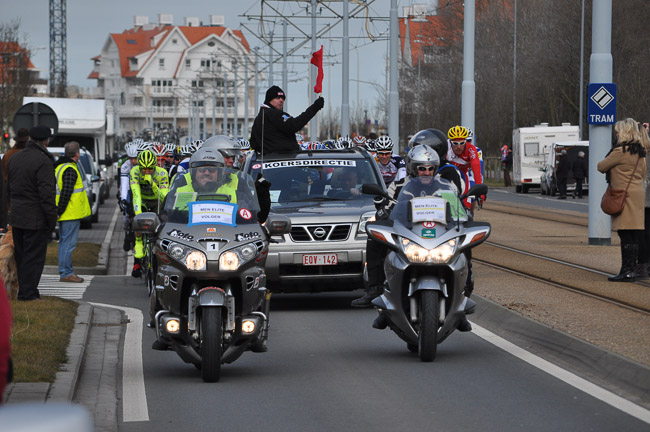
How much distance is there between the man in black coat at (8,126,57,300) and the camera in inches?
541

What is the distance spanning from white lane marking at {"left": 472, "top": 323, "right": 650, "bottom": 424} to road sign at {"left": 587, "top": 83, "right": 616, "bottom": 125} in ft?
31.1

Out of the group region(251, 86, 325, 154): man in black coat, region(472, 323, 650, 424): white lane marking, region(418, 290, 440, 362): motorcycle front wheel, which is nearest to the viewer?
region(472, 323, 650, 424): white lane marking

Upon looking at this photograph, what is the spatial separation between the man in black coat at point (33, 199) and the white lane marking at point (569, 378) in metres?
4.73

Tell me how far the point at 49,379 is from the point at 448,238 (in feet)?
9.40

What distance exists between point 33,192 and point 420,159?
528 centimetres

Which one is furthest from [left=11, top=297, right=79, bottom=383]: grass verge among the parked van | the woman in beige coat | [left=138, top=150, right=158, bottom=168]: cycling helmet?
the parked van

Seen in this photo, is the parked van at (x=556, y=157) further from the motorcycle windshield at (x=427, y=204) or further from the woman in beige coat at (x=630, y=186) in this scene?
the motorcycle windshield at (x=427, y=204)

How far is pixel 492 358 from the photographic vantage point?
985 centimetres

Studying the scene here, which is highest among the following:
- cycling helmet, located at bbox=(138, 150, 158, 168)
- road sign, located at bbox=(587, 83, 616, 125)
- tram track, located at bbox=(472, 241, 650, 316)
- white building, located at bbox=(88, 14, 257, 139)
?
white building, located at bbox=(88, 14, 257, 139)

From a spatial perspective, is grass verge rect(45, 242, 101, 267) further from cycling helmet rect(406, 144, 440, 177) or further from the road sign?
cycling helmet rect(406, 144, 440, 177)

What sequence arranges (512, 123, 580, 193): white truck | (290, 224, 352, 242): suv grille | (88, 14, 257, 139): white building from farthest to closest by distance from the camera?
(88, 14, 257, 139): white building
(512, 123, 580, 193): white truck
(290, 224, 352, 242): suv grille

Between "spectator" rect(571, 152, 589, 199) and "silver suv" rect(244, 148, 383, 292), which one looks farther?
"spectator" rect(571, 152, 589, 199)

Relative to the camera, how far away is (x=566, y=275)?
15.2 metres

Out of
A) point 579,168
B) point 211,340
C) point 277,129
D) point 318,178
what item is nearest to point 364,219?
point 318,178
